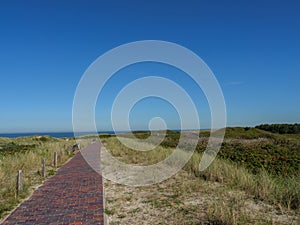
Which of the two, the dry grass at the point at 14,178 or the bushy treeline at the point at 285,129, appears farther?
the bushy treeline at the point at 285,129

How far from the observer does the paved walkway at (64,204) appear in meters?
5.66

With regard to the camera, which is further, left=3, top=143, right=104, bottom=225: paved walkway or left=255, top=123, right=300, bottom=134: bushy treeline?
left=255, top=123, right=300, bottom=134: bushy treeline

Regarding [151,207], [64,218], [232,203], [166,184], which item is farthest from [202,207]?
[64,218]

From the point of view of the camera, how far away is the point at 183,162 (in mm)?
12711

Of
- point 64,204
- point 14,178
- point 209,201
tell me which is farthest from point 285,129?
point 64,204

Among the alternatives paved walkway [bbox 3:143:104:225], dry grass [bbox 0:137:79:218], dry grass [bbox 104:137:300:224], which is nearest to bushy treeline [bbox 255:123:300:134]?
dry grass [bbox 104:137:300:224]

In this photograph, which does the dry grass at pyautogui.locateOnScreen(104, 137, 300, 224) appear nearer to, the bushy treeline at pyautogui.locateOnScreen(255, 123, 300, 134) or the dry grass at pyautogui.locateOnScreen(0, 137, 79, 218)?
the dry grass at pyautogui.locateOnScreen(0, 137, 79, 218)

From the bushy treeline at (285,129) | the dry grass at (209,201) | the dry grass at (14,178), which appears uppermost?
the bushy treeline at (285,129)

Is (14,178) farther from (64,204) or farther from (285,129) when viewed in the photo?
(285,129)

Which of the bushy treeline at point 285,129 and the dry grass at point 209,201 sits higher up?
the bushy treeline at point 285,129

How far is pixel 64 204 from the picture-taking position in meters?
6.77

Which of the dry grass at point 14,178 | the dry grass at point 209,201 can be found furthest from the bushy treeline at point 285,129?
the dry grass at point 14,178

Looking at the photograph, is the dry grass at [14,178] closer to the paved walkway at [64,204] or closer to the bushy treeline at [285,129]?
the paved walkway at [64,204]

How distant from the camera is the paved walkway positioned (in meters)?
5.66
